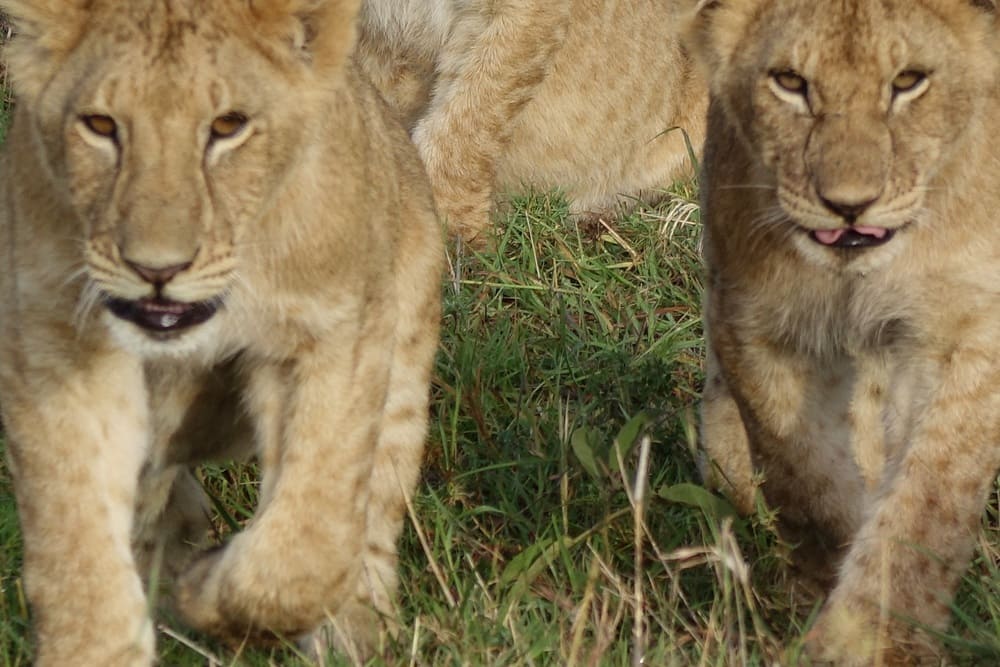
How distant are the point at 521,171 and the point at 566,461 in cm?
234

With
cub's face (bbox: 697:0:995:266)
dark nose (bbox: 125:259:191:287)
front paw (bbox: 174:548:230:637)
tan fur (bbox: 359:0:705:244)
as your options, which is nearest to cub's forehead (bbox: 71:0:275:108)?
dark nose (bbox: 125:259:191:287)

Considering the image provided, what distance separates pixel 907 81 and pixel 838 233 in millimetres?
299

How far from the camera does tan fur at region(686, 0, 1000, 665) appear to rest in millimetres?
3740

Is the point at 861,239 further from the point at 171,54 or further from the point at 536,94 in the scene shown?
the point at 536,94

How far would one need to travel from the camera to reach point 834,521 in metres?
4.19

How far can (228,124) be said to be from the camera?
3346 millimetres

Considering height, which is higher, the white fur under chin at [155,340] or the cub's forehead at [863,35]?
the cub's forehead at [863,35]

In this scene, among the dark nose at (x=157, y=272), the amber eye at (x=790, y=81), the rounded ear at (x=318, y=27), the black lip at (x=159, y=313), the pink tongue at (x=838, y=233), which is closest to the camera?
the dark nose at (x=157, y=272)

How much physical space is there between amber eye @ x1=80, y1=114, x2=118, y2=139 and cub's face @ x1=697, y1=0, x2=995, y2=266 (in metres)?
1.21

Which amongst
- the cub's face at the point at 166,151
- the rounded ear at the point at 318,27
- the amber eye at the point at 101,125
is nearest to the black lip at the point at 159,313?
the cub's face at the point at 166,151

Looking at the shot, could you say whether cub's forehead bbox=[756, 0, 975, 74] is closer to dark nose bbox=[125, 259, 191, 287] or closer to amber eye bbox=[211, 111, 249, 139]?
amber eye bbox=[211, 111, 249, 139]

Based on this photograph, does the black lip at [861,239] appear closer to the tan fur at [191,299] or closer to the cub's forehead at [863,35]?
the cub's forehead at [863,35]

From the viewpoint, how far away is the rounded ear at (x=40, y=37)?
3.39 metres

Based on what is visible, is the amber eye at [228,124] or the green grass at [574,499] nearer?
the amber eye at [228,124]
